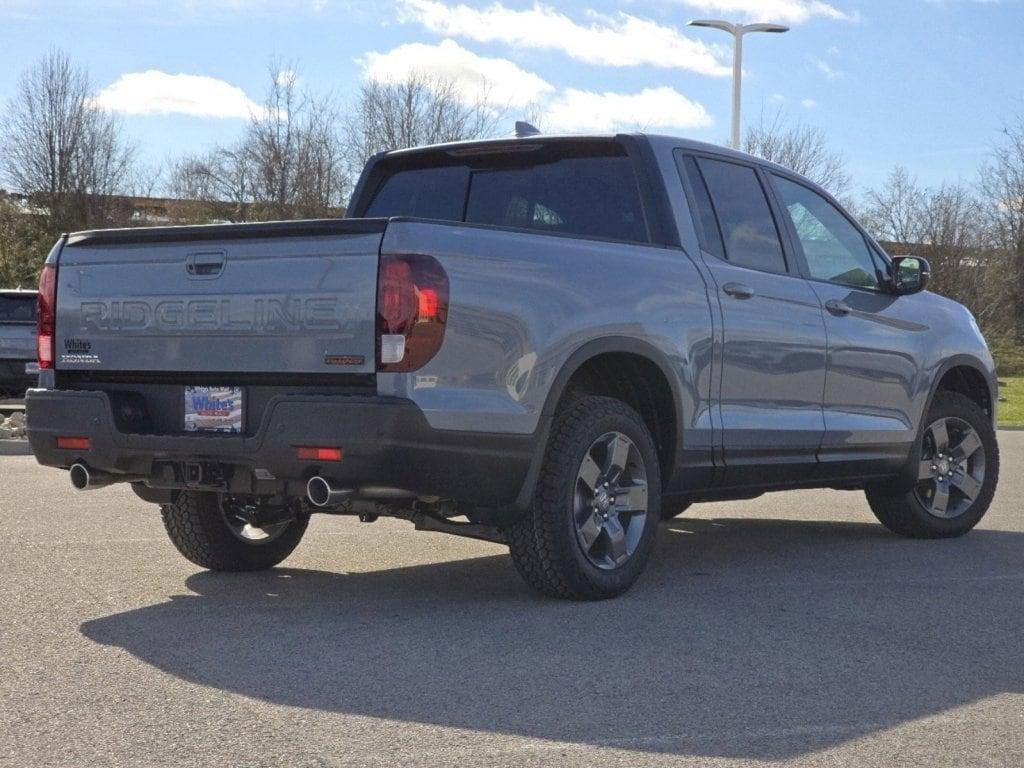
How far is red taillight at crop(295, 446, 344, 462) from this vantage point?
5.41 meters

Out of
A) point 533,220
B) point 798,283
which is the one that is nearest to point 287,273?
point 533,220

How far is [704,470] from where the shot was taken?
22.3 ft

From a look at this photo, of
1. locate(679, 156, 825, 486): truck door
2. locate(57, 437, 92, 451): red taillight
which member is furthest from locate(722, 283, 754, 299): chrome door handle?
locate(57, 437, 92, 451): red taillight

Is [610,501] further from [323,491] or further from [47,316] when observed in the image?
[47,316]

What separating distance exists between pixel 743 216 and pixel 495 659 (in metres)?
2.99

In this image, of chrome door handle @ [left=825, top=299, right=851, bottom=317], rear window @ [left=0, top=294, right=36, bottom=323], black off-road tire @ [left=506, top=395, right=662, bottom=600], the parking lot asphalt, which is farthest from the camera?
rear window @ [left=0, top=294, right=36, bottom=323]

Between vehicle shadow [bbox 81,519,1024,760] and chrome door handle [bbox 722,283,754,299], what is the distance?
1.26 metres

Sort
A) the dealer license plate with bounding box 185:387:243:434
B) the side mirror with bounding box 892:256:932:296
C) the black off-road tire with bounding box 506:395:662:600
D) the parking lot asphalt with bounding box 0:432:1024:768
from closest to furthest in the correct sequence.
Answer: the parking lot asphalt with bounding box 0:432:1024:768
the dealer license plate with bounding box 185:387:243:434
the black off-road tire with bounding box 506:395:662:600
the side mirror with bounding box 892:256:932:296

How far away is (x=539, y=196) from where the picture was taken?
7.14 metres

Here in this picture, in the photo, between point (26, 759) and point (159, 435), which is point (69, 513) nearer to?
point (159, 435)

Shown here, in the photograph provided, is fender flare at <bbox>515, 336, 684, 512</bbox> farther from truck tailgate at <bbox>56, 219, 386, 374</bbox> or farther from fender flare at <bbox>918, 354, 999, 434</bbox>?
fender flare at <bbox>918, 354, 999, 434</bbox>

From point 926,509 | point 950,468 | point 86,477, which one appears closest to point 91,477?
point 86,477

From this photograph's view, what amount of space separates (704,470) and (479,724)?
2.74 m

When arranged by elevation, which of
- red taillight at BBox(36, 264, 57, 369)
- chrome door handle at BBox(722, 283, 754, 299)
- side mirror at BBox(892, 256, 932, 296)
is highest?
side mirror at BBox(892, 256, 932, 296)
